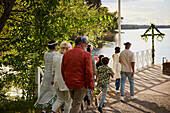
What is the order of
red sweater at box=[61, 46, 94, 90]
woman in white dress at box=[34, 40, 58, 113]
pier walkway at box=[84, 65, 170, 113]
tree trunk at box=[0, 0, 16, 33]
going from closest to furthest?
1. red sweater at box=[61, 46, 94, 90]
2. woman in white dress at box=[34, 40, 58, 113]
3. pier walkway at box=[84, 65, 170, 113]
4. tree trunk at box=[0, 0, 16, 33]

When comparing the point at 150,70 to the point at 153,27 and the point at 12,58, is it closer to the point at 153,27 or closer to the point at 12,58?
the point at 153,27

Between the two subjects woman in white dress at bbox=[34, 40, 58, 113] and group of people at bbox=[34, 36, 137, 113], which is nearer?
group of people at bbox=[34, 36, 137, 113]

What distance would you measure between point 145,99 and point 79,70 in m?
4.33

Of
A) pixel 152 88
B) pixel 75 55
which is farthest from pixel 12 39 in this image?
pixel 152 88

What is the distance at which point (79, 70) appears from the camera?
527 centimetres

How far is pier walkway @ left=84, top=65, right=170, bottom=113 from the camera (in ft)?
25.3

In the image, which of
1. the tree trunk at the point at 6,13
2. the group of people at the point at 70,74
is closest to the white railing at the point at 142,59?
the group of people at the point at 70,74

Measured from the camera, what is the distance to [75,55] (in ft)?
17.4

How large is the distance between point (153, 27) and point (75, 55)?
14687 millimetres

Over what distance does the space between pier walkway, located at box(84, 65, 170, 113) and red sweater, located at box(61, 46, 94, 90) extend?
2.43 meters

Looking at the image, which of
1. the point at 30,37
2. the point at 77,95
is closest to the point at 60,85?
the point at 77,95

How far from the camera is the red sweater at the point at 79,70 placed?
5.25m

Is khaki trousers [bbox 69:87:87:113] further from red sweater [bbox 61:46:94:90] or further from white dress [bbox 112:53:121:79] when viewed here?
white dress [bbox 112:53:121:79]

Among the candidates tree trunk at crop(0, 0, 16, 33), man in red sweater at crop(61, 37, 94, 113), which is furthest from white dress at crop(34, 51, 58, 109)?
tree trunk at crop(0, 0, 16, 33)
